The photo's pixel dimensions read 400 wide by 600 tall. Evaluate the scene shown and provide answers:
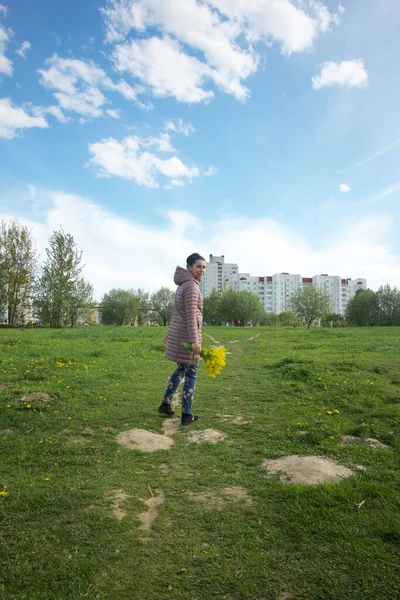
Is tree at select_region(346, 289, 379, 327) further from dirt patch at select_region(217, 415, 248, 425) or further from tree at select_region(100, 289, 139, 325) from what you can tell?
dirt patch at select_region(217, 415, 248, 425)

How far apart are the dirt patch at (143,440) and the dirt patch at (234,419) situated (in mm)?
1356

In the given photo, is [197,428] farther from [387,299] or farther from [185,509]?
[387,299]

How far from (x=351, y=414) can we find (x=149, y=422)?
3.79m

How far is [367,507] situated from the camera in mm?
3658

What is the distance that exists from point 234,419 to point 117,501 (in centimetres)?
347

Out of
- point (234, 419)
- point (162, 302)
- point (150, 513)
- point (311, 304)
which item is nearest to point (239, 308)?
point (311, 304)

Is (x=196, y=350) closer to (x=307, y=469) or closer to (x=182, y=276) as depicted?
(x=182, y=276)

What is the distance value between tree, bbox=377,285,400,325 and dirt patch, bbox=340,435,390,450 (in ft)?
258

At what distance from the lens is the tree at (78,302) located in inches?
2039

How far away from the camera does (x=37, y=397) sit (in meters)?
7.66

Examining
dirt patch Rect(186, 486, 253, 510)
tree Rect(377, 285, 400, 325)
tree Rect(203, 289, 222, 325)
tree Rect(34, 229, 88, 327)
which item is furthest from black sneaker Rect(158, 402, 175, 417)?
tree Rect(203, 289, 222, 325)

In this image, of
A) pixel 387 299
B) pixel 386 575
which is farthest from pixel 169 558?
pixel 387 299

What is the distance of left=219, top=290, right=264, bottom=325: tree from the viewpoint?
103m

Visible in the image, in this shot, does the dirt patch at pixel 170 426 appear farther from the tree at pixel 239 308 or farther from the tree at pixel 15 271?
the tree at pixel 239 308
